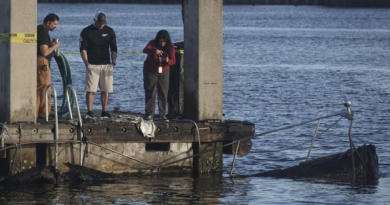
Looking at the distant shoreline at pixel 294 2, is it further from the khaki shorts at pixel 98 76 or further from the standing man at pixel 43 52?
the standing man at pixel 43 52

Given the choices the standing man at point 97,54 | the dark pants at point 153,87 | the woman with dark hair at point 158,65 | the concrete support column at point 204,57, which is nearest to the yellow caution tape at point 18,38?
the standing man at point 97,54

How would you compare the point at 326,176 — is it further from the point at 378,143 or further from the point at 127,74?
the point at 127,74

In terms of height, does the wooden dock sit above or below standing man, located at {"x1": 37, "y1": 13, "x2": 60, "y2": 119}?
below

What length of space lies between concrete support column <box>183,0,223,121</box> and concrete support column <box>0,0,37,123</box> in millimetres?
2555

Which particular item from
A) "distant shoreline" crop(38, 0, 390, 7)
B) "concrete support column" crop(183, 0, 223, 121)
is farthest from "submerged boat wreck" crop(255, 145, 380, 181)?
"distant shoreline" crop(38, 0, 390, 7)

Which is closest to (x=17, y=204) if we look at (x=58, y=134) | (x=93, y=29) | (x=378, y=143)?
(x=58, y=134)

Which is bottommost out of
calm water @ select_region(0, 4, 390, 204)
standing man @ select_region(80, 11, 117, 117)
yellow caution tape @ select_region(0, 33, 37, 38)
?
calm water @ select_region(0, 4, 390, 204)

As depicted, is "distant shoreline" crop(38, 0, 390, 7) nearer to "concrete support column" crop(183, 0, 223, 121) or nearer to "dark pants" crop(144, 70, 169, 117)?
"dark pants" crop(144, 70, 169, 117)

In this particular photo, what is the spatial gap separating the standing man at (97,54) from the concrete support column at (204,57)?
4.09 feet

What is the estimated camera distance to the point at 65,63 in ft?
56.5

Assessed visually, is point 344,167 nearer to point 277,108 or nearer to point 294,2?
point 277,108

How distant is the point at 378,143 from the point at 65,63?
8106 mm

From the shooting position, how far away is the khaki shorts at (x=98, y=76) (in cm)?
1573

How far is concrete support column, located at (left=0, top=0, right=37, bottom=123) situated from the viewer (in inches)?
570
